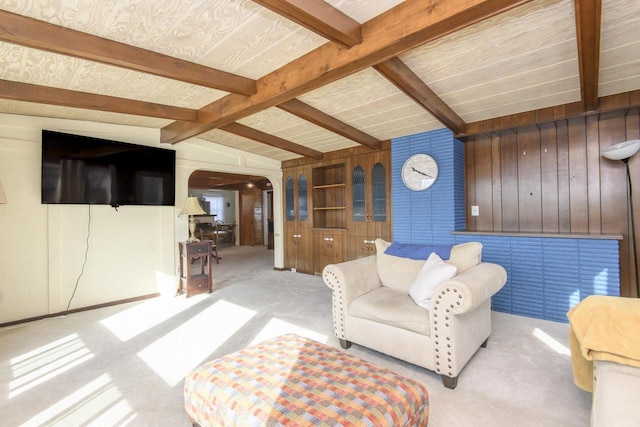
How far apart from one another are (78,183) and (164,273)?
1607 mm

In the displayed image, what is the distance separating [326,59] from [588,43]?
5.67 ft

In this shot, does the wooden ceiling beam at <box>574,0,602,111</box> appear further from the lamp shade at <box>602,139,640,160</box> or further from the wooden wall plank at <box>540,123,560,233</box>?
the wooden wall plank at <box>540,123,560,233</box>

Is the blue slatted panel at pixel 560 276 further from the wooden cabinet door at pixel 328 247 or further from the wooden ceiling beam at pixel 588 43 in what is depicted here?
the wooden cabinet door at pixel 328 247

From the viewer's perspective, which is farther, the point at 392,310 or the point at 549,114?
the point at 549,114

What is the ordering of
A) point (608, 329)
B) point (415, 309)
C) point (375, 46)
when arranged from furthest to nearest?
point (415, 309)
point (375, 46)
point (608, 329)

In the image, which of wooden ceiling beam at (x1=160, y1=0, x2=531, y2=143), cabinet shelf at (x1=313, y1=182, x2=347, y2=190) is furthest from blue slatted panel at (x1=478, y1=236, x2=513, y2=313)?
wooden ceiling beam at (x1=160, y1=0, x2=531, y2=143)

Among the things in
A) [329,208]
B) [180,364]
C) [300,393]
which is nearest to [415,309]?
[300,393]

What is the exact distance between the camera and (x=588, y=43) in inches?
75.2

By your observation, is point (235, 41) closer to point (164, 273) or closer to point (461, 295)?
point (461, 295)

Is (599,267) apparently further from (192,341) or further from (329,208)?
(192,341)

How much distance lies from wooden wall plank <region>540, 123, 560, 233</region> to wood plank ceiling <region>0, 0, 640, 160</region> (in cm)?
40

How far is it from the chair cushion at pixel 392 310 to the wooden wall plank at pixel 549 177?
2193 millimetres

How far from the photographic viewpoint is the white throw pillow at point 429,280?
6.91 feet

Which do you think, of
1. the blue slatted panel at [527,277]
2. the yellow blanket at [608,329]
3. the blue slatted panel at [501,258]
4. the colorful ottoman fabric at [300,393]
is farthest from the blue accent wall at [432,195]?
the colorful ottoman fabric at [300,393]
